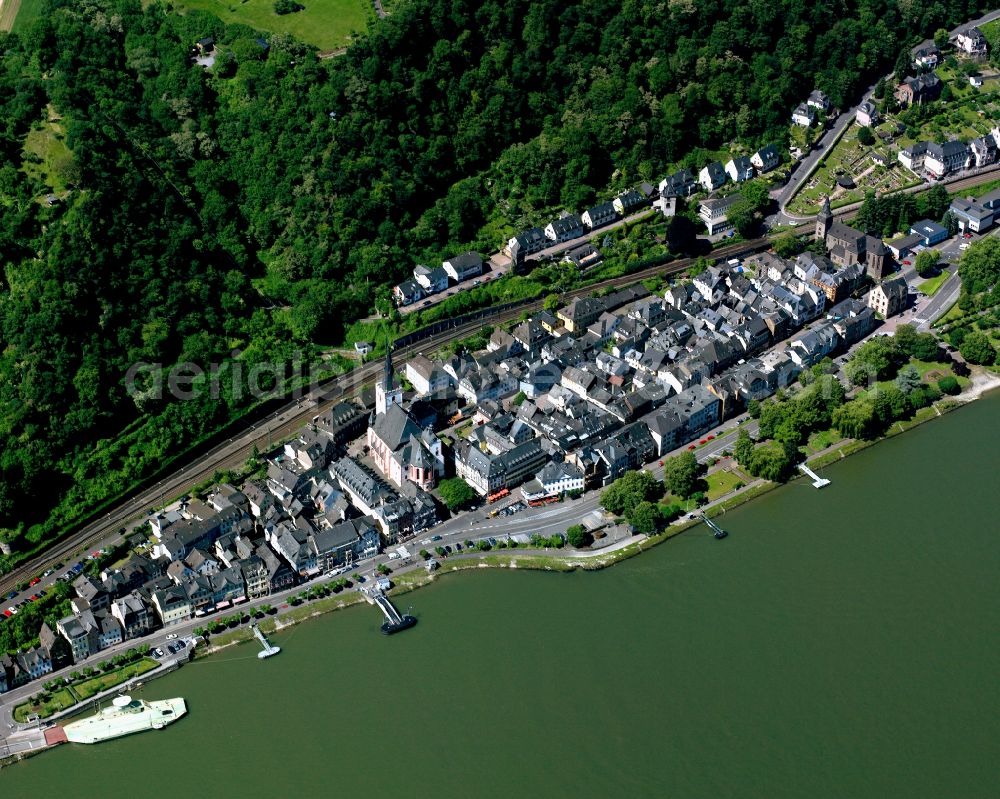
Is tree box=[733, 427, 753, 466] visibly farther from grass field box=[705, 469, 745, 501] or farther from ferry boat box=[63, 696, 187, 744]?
ferry boat box=[63, 696, 187, 744]

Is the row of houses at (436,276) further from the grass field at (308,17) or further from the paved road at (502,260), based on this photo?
the grass field at (308,17)

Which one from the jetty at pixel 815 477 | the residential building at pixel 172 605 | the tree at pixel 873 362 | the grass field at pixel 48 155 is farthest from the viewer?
the grass field at pixel 48 155

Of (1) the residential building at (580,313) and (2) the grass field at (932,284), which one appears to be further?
(2) the grass field at (932,284)

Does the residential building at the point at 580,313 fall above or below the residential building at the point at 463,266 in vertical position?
below

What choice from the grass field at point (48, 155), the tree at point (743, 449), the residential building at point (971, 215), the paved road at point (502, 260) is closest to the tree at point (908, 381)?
the tree at point (743, 449)

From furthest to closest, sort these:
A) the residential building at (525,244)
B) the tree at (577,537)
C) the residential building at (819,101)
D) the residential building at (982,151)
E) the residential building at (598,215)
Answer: the residential building at (819,101), the residential building at (982,151), the residential building at (598,215), the residential building at (525,244), the tree at (577,537)

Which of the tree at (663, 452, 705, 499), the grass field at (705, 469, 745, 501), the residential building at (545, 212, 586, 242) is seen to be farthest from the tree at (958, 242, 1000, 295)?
the tree at (663, 452, 705, 499)
